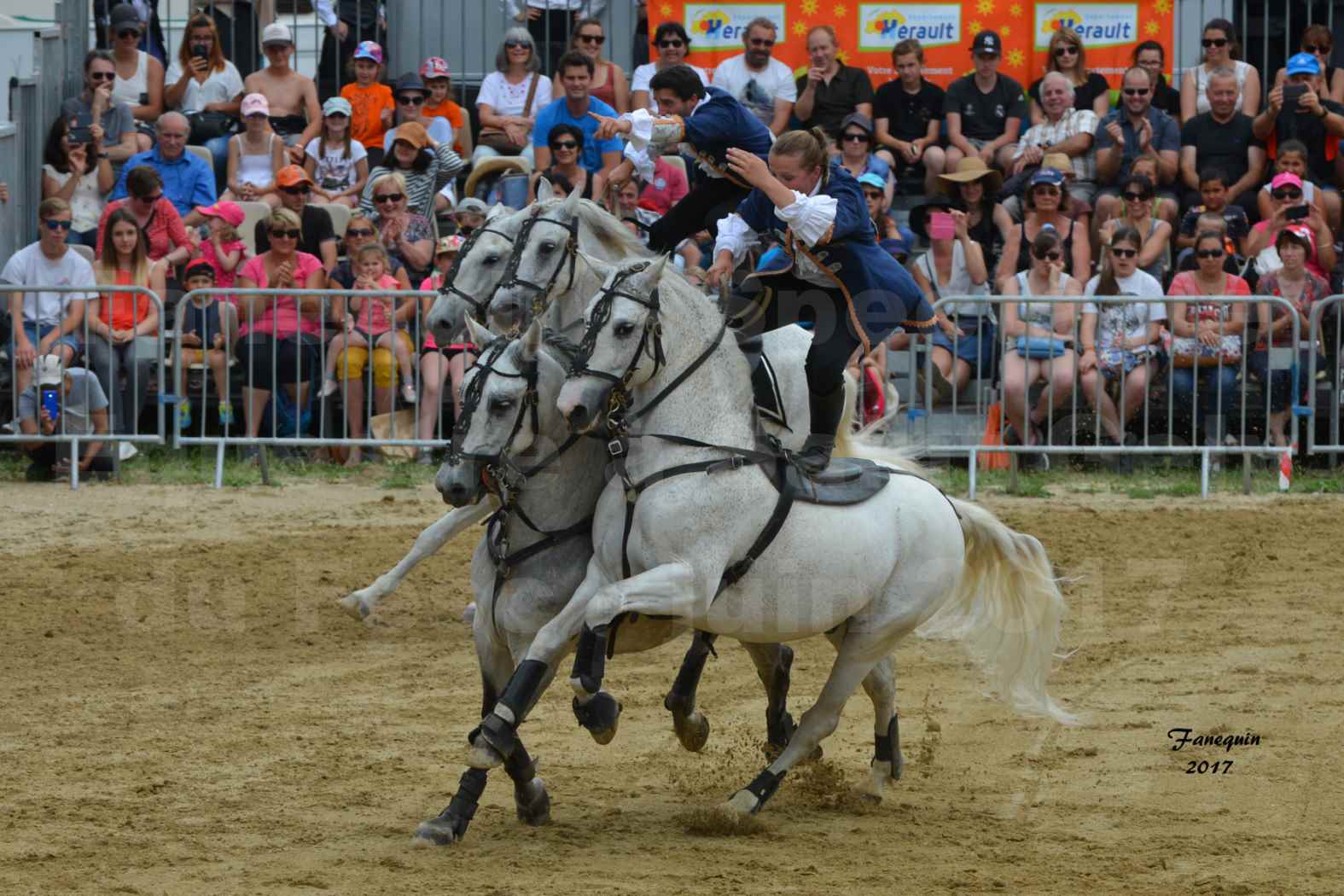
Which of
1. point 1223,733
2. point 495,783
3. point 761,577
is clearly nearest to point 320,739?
point 495,783

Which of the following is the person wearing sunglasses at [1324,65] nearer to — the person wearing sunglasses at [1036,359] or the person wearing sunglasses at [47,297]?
the person wearing sunglasses at [1036,359]

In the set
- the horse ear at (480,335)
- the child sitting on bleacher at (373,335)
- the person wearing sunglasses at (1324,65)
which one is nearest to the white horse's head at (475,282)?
the horse ear at (480,335)

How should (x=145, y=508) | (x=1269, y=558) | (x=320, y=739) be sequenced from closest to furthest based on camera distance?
(x=320, y=739), (x=1269, y=558), (x=145, y=508)

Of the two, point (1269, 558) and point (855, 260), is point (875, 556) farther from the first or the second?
point (1269, 558)

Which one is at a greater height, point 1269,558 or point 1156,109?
point 1156,109

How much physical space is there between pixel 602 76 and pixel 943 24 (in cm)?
266

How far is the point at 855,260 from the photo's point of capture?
7289 mm

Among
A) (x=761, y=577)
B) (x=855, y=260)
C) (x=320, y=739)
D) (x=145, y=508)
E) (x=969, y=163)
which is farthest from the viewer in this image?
(x=969, y=163)

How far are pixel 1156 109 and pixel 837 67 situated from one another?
7.78 ft

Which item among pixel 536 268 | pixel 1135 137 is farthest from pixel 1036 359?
pixel 536 268

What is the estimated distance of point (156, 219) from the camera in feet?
44.5

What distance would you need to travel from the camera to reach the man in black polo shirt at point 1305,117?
14.3m

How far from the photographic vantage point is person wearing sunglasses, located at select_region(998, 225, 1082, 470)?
40.1 ft

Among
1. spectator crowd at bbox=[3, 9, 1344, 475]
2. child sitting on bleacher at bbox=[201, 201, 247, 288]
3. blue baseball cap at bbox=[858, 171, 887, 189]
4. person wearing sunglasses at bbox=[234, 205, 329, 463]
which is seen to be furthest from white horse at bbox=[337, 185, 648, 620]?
child sitting on bleacher at bbox=[201, 201, 247, 288]
